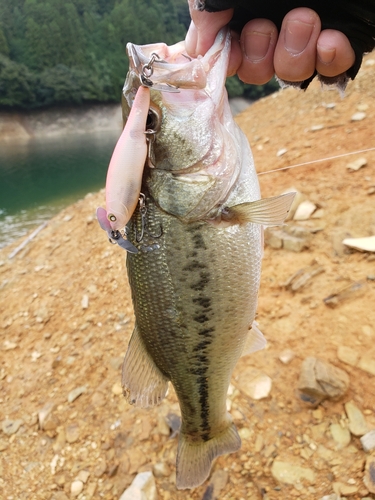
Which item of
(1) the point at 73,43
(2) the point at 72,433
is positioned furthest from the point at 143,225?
(1) the point at 73,43

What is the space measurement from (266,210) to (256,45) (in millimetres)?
908

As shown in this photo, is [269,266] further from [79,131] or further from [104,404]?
[79,131]

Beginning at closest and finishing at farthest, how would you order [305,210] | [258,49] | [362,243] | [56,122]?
[258,49], [362,243], [305,210], [56,122]

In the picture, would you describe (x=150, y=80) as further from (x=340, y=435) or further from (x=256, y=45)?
(x=340, y=435)

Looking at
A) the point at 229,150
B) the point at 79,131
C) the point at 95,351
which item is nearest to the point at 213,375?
the point at 229,150

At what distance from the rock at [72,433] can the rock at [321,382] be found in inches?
85.5

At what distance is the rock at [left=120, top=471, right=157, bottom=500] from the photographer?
292cm

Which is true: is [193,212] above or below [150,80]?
below

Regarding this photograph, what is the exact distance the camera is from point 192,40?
1.88m

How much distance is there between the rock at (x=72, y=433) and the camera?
372 centimetres

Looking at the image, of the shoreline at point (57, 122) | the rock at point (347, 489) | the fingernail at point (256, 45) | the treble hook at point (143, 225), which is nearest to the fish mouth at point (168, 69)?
the fingernail at point (256, 45)

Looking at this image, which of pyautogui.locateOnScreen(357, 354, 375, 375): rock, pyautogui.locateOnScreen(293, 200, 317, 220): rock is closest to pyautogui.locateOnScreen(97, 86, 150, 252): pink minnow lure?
pyautogui.locateOnScreen(357, 354, 375, 375): rock

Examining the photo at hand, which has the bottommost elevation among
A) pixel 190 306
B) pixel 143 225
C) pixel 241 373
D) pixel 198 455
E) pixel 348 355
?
pixel 241 373

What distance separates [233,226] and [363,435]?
78.2 inches
